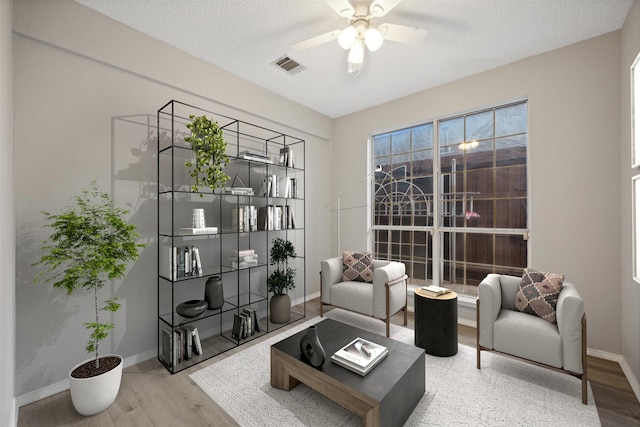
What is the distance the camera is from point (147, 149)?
2762 millimetres

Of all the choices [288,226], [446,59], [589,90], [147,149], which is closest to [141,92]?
[147,149]

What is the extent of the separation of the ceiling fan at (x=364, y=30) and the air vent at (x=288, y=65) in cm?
92

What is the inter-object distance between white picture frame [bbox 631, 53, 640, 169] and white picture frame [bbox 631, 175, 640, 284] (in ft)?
0.50

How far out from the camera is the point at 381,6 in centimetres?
200

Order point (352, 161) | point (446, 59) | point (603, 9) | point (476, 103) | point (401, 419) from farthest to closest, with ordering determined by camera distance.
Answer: point (352, 161), point (476, 103), point (446, 59), point (603, 9), point (401, 419)

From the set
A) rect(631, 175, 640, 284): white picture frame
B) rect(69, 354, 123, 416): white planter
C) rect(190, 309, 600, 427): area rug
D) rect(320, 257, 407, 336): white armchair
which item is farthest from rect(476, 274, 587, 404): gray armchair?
rect(69, 354, 123, 416): white planter

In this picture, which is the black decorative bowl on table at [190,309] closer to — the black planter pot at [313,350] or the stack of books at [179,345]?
the stack of books at [179,345]

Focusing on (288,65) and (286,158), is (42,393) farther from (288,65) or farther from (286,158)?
(288,65)

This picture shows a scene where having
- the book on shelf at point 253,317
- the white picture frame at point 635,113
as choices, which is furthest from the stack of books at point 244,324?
the white picture frame at point 635,113

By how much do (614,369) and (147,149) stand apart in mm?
4745

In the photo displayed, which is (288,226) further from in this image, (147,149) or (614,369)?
(614,369)

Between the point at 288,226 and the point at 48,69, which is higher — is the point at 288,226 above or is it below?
below

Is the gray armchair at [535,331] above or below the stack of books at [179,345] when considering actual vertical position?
above

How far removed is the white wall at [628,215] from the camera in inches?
87.7
